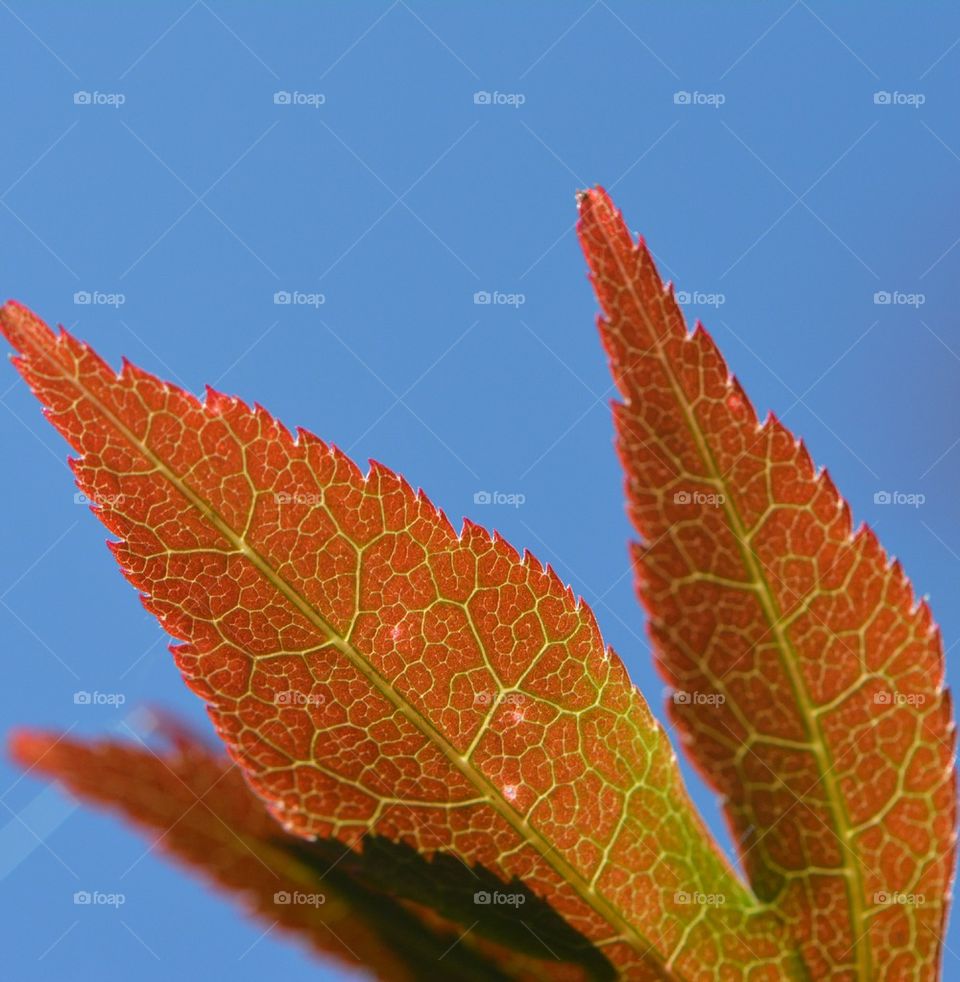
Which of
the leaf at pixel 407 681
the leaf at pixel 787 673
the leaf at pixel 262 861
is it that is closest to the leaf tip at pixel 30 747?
the leaf at pixel 262 861

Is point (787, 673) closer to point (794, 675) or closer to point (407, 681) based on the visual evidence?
point (794, 675)

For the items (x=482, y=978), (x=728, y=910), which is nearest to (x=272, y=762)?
(x=482, y=978)

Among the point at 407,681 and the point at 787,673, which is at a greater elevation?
the point at 787,673

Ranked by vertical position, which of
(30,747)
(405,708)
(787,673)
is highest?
(787,673)

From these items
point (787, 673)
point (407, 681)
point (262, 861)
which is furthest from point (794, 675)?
point (262, 861)

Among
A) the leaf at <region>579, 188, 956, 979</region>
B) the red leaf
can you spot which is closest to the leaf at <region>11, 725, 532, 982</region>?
the red leaf
